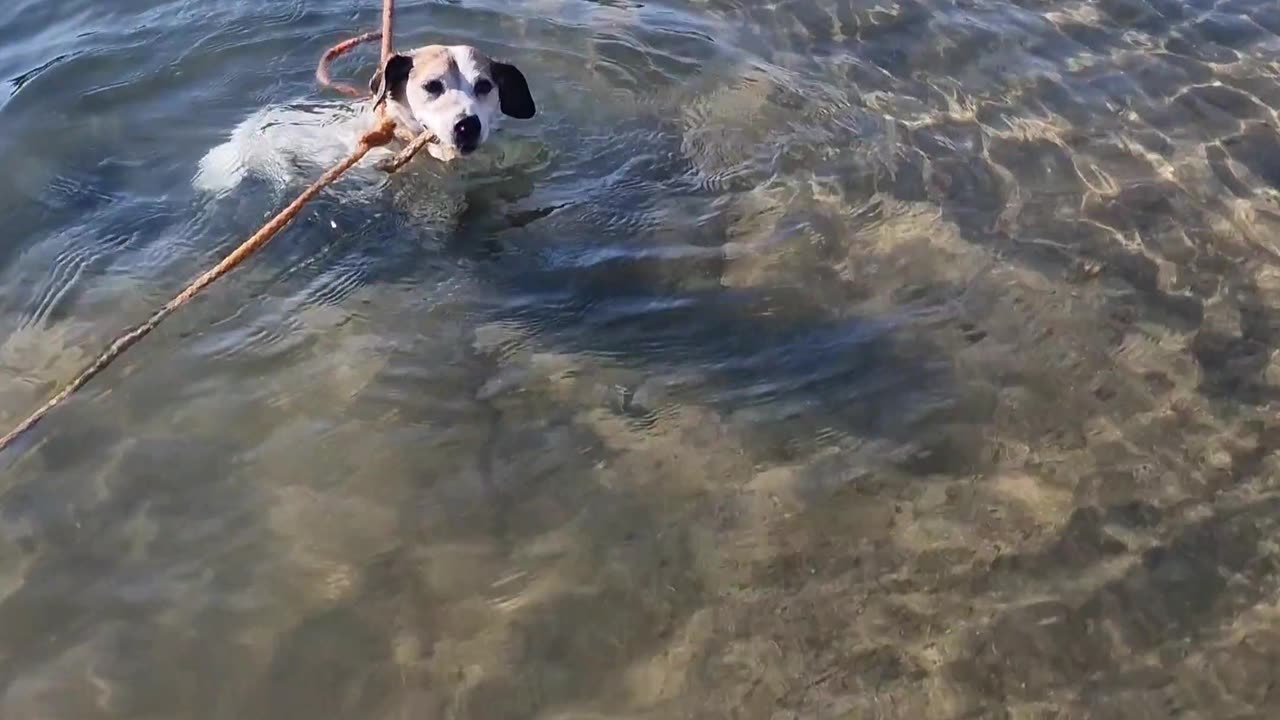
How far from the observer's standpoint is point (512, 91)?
5773 millimetres

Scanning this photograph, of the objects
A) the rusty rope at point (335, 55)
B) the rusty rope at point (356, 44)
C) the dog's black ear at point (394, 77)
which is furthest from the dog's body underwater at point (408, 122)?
the rusty rope at point (335, 55)

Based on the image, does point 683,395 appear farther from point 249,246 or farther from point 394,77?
point 394,77

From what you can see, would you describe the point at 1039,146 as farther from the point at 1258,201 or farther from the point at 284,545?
the point at 284,545

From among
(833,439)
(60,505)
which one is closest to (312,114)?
(60,505)

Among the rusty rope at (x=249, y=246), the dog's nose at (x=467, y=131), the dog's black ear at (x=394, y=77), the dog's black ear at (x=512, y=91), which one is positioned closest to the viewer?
the rusty rope at (x=249, y=246)

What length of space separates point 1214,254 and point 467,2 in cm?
523

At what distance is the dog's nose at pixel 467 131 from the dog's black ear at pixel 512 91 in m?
0.45

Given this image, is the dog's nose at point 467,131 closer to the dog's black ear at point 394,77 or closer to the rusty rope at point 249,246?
the rusty rope at point 249,246

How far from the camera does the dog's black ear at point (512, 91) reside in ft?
18.7

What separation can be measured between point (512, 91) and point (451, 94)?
0.41m

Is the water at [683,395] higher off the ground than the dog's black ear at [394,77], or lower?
lower

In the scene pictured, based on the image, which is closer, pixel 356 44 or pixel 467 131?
pixel 467 131

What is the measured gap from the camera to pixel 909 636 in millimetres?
3217

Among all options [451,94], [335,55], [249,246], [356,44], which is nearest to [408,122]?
[451,94]
